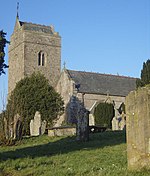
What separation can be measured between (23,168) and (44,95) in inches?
1317

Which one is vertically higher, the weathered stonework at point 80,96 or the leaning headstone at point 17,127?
the weathered stonework at point 80,96

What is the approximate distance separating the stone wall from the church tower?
181 ft

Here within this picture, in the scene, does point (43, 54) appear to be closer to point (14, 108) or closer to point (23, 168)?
point (14, 108)

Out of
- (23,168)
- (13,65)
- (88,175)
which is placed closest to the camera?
(88,175)

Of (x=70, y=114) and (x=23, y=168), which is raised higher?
(x=70, y=114)

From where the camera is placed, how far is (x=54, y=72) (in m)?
65.7

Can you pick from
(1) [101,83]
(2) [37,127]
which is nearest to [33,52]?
(1) [101,83]

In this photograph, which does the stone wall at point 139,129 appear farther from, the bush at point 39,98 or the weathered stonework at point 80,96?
the weathered stonework at point 80,96

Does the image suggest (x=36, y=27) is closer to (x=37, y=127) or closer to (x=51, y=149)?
(x=37, y=127)

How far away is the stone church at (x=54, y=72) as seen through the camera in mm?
52812

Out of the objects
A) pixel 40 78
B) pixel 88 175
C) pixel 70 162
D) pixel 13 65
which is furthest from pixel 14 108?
pixel 13 65

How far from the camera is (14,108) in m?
24.1

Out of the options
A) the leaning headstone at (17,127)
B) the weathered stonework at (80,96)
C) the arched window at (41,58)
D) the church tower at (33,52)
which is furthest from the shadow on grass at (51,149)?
the arched window at (41,58)

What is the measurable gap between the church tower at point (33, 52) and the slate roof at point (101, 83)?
30.9 ft
